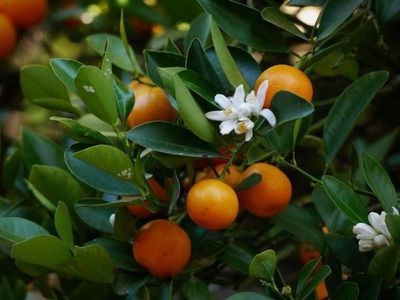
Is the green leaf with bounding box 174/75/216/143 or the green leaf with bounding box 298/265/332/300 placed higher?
the green leaf with bounding box 174/75/216/143

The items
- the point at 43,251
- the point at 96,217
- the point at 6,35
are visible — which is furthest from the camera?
the point at 6,35

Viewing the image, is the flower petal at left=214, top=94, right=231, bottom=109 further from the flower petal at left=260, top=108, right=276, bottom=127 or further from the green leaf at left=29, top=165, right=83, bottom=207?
the green leaf at left=29, top=165, right=83, bottom=207

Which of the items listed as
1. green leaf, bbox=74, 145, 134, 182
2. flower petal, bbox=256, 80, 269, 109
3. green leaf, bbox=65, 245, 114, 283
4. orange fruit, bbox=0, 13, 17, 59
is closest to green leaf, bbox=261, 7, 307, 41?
flower petal, bbox=256, 80, 269, 109

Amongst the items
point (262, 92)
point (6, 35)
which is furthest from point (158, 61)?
point (6, 35)

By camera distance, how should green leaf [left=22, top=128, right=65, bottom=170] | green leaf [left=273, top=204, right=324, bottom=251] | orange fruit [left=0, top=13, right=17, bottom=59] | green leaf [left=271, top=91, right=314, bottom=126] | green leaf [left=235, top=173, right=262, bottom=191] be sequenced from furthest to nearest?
orange fruit [left=0, top=13, right=17, bottom=59], green leaf [left=22, top=128, right=65, bottom=170], green leaf [left=273, top=204, right=324, bottom=251], green leaf [left=235, top=173, right=262, bottom=191], green leaf [left=271, top=91, right=314, bottom=126]

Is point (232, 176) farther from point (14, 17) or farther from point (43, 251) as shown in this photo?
point (14, 17)

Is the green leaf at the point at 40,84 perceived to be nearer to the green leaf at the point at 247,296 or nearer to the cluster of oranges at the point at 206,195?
the cluster of oranges at the point at 206,195

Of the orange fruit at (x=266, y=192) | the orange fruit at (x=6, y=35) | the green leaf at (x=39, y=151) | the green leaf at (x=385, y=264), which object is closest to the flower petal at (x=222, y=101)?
the orange fruit at (x=266, y=192)
